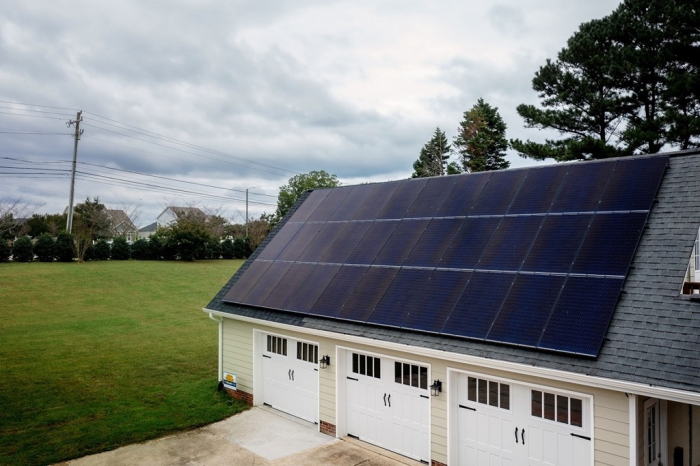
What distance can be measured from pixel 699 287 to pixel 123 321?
68.8 ft

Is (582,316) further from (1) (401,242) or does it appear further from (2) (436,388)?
(1) (401,242)

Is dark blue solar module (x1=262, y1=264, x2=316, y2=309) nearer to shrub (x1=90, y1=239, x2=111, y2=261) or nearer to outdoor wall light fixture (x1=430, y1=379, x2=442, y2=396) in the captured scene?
outdoor wall light fixture (x1=430, y1=379, x2=442, y2=396)

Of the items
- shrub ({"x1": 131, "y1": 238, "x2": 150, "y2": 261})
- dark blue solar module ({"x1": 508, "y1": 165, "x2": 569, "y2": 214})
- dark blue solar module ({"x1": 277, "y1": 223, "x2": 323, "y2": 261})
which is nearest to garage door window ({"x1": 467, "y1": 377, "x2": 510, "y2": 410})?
dark blue solar module ({"x1": 508, "y1": 165, "x2": 569, "y2": 214})

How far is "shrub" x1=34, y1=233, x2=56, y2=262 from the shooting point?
1177 inches

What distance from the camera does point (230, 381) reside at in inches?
448

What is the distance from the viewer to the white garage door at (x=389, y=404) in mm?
7762

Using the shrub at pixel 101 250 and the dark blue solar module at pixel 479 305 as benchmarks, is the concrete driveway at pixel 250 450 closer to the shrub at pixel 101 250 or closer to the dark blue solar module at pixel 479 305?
the dark blue solar module at pixel 479 305

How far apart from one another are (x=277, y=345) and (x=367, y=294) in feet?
10.3

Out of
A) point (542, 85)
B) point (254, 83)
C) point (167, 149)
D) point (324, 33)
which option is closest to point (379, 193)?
point (324, 33)

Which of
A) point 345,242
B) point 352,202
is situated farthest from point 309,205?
point 345,242

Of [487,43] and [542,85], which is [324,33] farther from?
[542,85]

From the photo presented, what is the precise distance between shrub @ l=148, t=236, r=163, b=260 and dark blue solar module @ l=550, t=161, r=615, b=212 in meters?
32.6

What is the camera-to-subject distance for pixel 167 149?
130 feet

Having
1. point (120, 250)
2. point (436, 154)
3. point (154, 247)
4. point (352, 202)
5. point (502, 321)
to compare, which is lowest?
point (502, 321)
